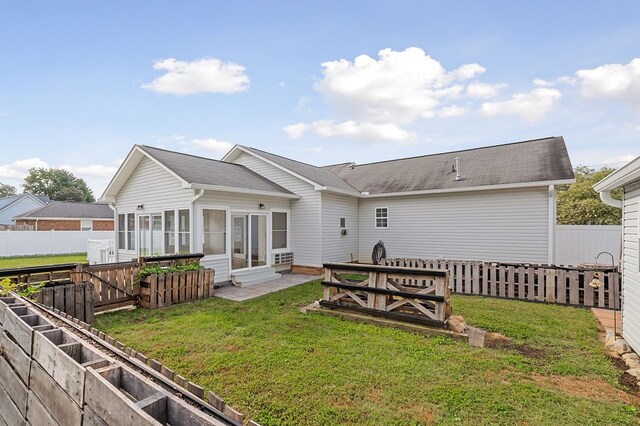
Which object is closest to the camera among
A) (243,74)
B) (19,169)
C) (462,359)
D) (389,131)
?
(462,359)

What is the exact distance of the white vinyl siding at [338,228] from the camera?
12.0 metres

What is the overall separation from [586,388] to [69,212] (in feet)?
110

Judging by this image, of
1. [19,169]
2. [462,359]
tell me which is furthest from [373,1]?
[19,169]

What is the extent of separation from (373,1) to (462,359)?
33.2ft

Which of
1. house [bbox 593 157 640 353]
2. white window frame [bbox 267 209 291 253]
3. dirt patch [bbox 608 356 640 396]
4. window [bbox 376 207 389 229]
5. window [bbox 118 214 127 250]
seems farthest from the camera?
window [bbox 376 207 389 229]

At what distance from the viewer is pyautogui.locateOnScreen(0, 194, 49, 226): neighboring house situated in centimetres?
3450

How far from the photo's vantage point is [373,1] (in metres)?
9.67

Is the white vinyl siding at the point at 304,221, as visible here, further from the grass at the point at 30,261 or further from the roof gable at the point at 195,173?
the grass at the point at 30,261

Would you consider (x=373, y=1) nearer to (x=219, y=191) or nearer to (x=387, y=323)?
(x=219, y=191)

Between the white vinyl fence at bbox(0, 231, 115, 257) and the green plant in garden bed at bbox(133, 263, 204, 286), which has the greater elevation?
the green plant in garden bed at bbox(133, 263, 204, 286)

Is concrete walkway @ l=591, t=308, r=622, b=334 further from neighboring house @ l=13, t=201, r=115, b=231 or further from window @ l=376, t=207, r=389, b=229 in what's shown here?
neighboring house @ l=13, t=201, r=115, b=231

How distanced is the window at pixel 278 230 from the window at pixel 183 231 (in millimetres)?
3079

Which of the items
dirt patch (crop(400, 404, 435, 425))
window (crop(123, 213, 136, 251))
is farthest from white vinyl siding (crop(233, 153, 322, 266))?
dirt patch (crop(400, 404, 435, 425))

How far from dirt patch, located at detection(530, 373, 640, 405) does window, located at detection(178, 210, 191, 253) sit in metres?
8.73
